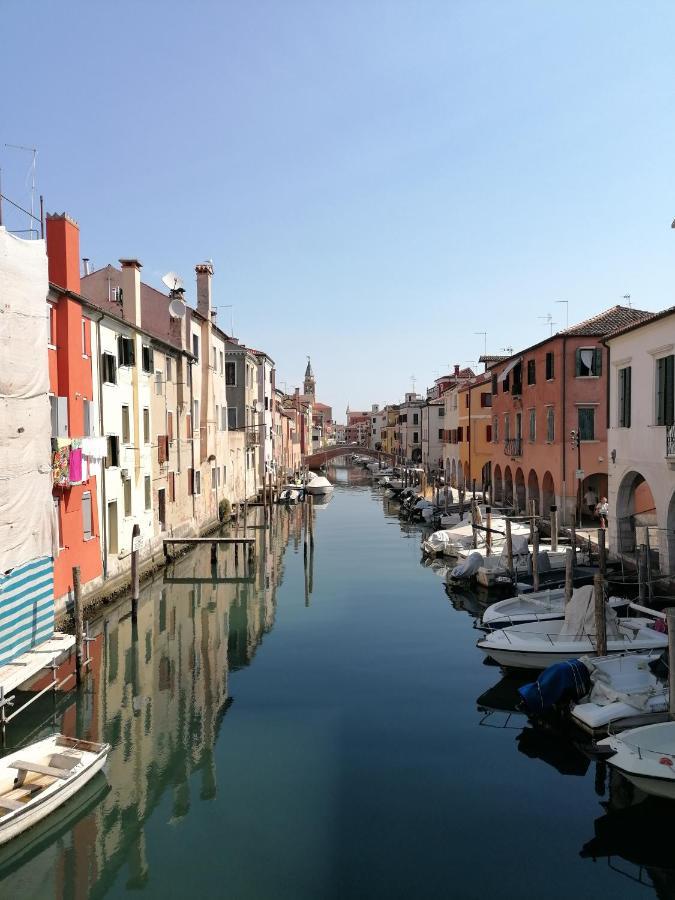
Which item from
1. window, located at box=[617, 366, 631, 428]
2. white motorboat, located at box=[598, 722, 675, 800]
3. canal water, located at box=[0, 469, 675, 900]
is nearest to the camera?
canal water, located at box=[0, 469, 675, 900]

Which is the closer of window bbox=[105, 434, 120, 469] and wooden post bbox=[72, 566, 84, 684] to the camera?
wooden post bbox=[72, 566, 84, 684]

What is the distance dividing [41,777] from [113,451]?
41.6 ft

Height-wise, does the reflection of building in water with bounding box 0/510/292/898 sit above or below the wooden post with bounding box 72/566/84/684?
below

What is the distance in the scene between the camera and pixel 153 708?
45.3ft

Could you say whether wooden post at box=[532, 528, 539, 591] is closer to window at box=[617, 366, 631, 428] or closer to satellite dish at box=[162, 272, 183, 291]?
window at box=[617, 366, 631, 428]

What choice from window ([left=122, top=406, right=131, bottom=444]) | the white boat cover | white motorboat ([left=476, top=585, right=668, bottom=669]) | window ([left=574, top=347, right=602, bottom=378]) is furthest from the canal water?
window ([left=574, top=347, right=602, bottom=378])

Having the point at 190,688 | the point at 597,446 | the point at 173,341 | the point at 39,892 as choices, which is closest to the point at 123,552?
the point at 190,688

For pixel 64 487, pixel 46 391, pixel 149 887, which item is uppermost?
pixel 46 391

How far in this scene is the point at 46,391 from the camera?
47.6ft

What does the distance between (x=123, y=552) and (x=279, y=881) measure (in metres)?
15.1

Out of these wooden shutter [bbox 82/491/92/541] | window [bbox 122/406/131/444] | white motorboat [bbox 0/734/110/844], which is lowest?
white motorboat [bbox 0/734/110/844]

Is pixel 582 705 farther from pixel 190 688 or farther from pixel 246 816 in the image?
pixel 190 688

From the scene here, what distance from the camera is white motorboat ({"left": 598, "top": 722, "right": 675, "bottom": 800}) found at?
9.23 m

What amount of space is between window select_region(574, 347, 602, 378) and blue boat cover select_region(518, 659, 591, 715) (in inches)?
765
